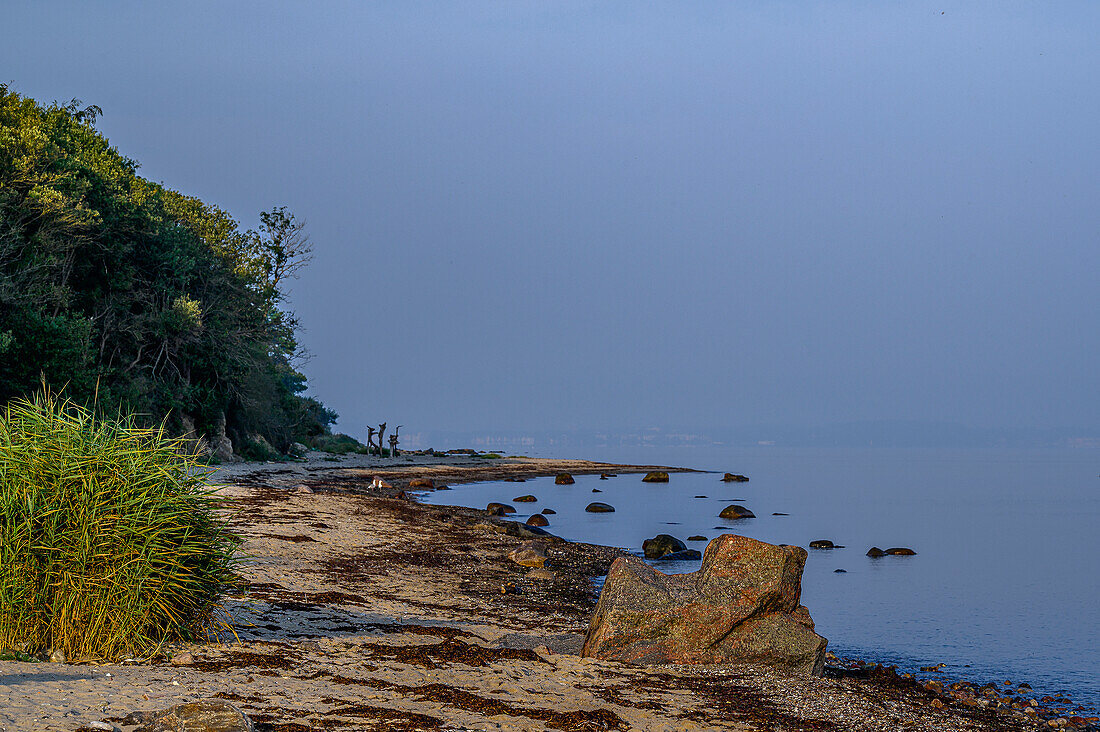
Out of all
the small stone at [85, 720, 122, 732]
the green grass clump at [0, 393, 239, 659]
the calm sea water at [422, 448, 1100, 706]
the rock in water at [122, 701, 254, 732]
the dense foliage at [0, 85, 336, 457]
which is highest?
the dense foliage at [0, 85, 336, 457]

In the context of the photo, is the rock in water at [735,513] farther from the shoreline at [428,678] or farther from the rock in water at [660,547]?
the shoreline at [428,678]

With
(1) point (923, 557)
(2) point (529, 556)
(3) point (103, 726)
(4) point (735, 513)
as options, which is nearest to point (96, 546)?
(3) point (103, 726)

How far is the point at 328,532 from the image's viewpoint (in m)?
24.2

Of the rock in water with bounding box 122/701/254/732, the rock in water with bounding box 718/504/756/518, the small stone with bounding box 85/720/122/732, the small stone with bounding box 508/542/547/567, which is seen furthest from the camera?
the rock in water with bounding box 718/504/756/518

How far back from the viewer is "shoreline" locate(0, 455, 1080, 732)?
877 centimetres

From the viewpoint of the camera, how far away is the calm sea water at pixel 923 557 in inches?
743

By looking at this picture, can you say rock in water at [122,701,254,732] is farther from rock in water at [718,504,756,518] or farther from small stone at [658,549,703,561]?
rock in water at [718,504,756,518]

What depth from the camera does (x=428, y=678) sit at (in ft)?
34.4

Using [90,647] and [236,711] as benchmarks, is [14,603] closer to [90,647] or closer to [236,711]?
[90,647]

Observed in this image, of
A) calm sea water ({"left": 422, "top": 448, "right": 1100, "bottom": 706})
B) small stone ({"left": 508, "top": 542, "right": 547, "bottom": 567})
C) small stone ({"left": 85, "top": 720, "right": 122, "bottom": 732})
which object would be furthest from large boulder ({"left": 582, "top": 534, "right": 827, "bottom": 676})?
small stone ({"left": 508, "top": 542, "right": 547, "bottom": 567})

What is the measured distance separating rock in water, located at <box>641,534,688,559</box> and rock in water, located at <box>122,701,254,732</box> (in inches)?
890

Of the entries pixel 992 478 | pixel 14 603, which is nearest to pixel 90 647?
pixel 14 603

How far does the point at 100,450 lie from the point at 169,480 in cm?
84

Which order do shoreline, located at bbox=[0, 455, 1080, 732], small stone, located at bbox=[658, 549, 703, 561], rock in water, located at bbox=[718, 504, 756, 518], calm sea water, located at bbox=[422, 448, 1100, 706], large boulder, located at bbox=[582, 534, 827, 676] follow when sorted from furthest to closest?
rock in water, located at bbox=[718, 504, 756, 518] → small stone, located at bbox=[658, 549, 703, 561] → calm sea water, located at bbox=[422, 448, 1100, 706] → large boulder, located at bbox=[582, 534, 827, 676] → shoreline, located at bbox=[0, 455, 1080, 732]
